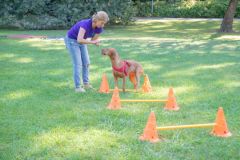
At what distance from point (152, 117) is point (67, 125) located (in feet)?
4.24

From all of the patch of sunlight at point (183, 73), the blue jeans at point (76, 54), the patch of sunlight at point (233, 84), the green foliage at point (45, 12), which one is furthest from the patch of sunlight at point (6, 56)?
the green foliage at point (45, 12)

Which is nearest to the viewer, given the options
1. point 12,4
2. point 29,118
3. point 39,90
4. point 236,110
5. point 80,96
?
point 29,118

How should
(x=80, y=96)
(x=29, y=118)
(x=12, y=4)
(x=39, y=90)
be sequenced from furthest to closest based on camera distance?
(x=12, y=4) < (x=39, y=90) < (x=80, y=96) < (x=29, y=118)

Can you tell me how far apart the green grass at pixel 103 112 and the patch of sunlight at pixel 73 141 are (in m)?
0.01

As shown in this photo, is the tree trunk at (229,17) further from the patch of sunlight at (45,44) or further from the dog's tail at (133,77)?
the dog's tail at (133,77)

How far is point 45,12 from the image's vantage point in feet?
90.3

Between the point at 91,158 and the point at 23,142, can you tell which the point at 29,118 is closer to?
the point at 23,142

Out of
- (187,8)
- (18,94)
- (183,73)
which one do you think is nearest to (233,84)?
(183,73)

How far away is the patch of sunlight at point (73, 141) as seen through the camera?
16.4 feet

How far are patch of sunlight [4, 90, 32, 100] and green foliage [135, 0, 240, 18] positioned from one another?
106ft

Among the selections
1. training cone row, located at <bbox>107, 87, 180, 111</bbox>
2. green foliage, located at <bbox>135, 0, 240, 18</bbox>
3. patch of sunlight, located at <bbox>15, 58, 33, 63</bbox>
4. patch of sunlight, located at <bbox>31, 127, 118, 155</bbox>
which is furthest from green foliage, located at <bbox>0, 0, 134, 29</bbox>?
patch of sunlight, located at <bbox>31, 127, 118, 155</bbox>

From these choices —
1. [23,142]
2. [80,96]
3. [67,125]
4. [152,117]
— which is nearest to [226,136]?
[152,117]

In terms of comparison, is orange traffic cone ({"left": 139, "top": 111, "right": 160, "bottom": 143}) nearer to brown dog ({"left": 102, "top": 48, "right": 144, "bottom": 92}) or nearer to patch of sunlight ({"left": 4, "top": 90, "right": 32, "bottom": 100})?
brown dog ({"left": 102, "top": 48, "right": 144, "bottom": 92})

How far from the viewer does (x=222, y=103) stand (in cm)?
752
